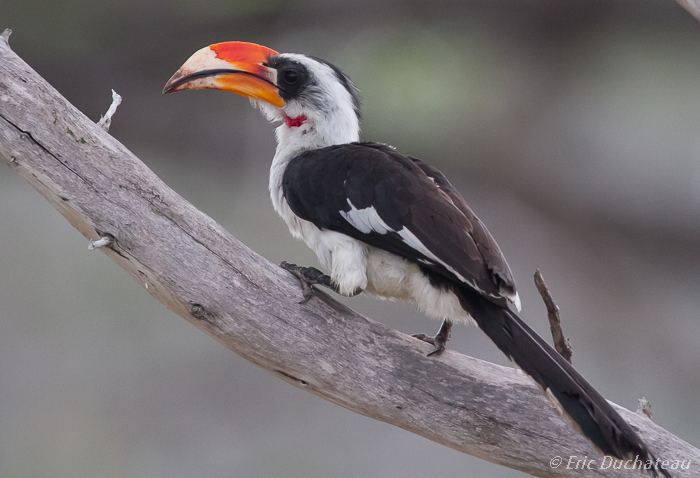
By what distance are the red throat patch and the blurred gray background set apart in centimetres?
166

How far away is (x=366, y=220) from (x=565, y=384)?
0.64 metres

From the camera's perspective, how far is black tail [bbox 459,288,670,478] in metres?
1.21

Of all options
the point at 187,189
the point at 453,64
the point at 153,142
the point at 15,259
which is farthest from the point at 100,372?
the point at 453,64

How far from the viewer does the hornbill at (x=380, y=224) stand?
51.7 inches

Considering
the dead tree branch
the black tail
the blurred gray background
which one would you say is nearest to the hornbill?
the black tail

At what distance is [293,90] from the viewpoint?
6.58 feet

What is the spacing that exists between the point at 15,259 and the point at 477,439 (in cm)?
300

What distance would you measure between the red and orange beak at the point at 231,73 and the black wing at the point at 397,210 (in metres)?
0.36

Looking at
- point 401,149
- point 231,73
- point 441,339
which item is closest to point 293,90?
point 231,73

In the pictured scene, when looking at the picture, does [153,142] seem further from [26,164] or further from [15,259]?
[26,164]

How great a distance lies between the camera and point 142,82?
389cm

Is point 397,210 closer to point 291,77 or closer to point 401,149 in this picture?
point 291,77

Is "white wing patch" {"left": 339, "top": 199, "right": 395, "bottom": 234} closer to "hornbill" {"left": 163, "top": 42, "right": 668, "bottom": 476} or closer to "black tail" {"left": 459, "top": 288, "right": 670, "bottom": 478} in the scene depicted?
"hornbill" {"left": 163, "top": 42, "right": 668, "bottom": 476}

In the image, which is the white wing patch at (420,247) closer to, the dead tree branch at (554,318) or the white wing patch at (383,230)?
the white wing patch at (383,230)
